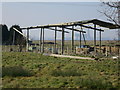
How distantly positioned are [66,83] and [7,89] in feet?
6.36

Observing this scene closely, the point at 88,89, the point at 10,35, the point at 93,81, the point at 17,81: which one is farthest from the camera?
the point at 10,35

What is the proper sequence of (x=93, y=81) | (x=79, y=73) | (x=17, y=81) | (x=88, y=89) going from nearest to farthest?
(x=88, y=89) < (x=93, y=81) < (x=17, y=81) < (x=79, y=73)

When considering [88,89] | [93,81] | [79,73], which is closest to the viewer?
[88,89]

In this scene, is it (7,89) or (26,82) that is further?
(26,82)

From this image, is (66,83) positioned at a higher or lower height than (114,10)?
lower

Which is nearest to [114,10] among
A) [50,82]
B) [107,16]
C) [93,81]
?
[107,16]

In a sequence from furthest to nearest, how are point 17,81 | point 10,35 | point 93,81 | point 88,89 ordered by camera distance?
point 10,35
point 17,81
point 93,81
point 88,89

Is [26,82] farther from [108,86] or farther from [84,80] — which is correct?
[108,86]

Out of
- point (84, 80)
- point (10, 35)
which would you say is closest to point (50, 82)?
point (84, 80)

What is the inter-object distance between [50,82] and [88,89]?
1425mm

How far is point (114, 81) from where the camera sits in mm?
7285

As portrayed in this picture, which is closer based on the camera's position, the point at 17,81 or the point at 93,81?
the point at 93,81

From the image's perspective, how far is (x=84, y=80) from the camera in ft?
23.3

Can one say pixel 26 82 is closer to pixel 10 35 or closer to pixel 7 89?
pixel 7 89
